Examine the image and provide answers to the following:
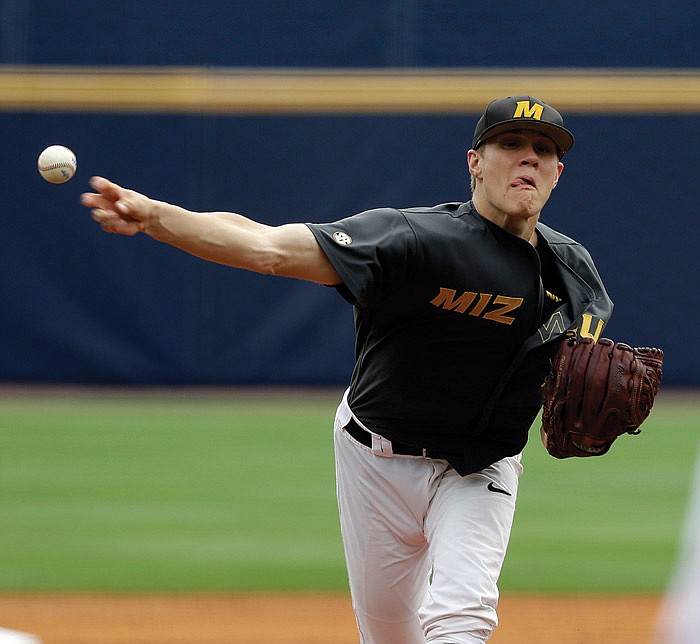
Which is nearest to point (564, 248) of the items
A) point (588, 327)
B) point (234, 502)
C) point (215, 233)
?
point (588, 327)

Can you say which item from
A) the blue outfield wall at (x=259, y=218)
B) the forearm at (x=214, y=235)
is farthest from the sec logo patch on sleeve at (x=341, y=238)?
the blue outfield wall at (x=259, y=218)

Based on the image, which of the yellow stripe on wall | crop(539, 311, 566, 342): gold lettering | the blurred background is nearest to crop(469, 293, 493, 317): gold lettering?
crop(539, 311, 566, 342): gold lettering

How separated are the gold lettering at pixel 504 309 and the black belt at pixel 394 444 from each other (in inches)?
16.9

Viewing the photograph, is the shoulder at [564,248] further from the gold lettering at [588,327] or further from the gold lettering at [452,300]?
the gold lettering at [452,300]

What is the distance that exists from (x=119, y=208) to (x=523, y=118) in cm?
124

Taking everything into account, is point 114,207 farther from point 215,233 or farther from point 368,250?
point 368,250

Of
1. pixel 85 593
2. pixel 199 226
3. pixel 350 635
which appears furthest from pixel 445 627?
pixel 85 593

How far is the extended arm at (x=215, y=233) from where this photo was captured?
2916mm

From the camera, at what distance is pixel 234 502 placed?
24.7ft

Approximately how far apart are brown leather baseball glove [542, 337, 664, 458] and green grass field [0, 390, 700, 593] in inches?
91.7

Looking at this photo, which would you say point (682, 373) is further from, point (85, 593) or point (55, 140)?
point (85, 593)

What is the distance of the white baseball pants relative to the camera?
3371mm

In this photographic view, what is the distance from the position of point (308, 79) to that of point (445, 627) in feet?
27.8

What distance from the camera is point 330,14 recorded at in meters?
14.2
